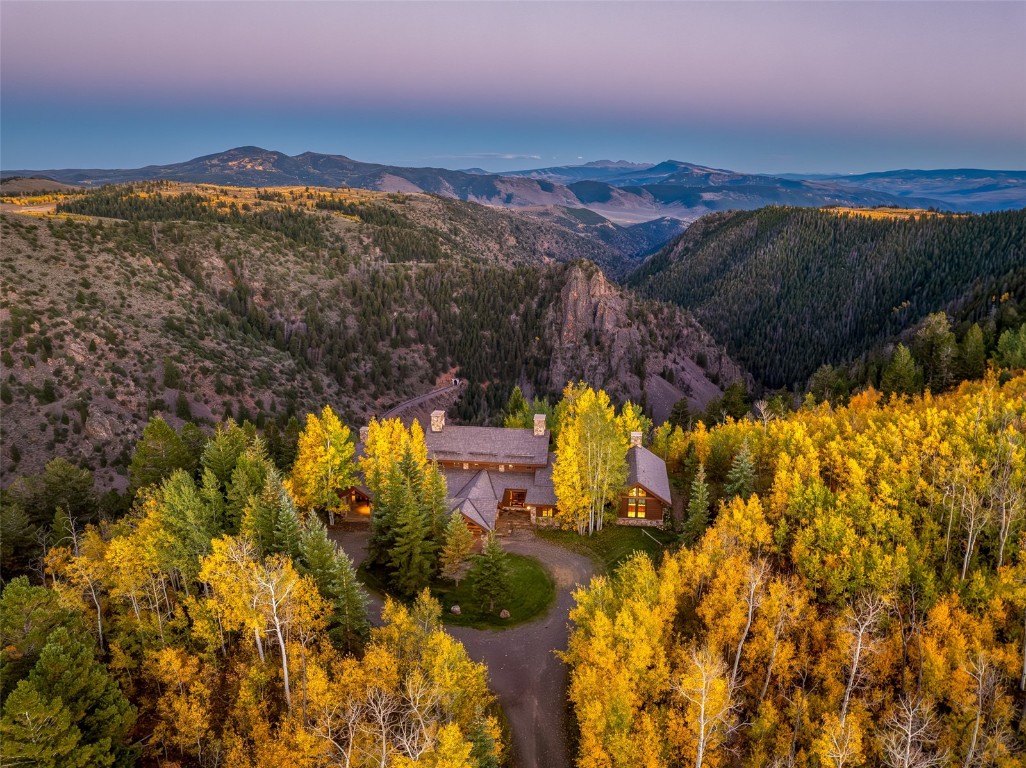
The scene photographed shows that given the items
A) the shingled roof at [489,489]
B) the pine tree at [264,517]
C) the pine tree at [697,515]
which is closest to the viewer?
the pine tree at [264,517]

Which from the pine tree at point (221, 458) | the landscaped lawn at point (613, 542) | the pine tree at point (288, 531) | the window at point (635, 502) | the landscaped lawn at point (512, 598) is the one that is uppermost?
the pine tree at point (221, 458)

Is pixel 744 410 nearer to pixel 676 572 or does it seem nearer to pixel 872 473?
pixel 872 473

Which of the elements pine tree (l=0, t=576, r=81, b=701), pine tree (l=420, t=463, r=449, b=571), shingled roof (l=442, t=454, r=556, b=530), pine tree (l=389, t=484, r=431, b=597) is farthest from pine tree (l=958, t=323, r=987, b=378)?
pine tree (l=0, t=576, r=81, b=701)

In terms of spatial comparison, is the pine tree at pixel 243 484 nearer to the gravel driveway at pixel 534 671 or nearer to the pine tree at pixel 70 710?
the gravel driveway at pixel 534 671

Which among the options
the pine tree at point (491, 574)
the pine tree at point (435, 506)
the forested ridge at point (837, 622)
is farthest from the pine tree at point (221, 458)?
the forested ridge at point (837, 622)

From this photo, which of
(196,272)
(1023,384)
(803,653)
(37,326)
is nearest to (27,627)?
(803,653)

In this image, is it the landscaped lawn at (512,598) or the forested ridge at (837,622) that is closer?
the forested ridge at (837,622)
